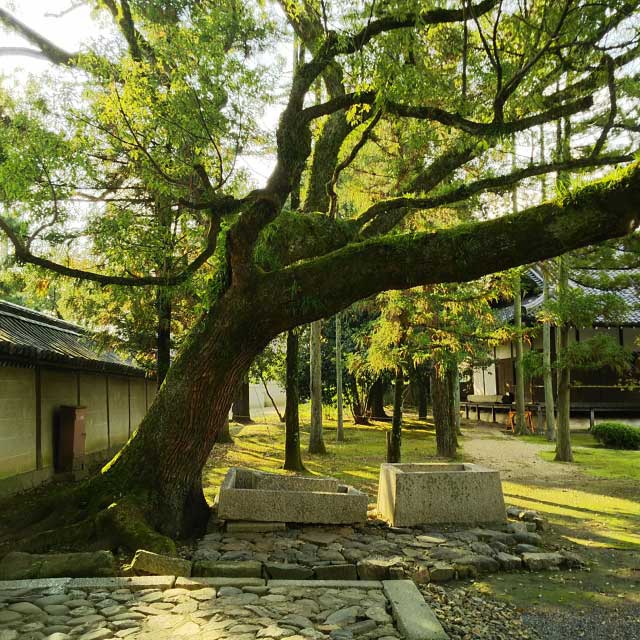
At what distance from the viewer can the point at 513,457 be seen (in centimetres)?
1574


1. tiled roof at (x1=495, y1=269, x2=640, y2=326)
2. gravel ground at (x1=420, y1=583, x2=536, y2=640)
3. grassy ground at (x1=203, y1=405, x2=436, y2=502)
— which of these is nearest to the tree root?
gravel ground at (x1=420, y1=583, x2=536, y2=640)

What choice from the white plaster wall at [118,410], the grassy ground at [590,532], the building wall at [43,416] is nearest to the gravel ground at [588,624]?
the grassy ground at [590,532]

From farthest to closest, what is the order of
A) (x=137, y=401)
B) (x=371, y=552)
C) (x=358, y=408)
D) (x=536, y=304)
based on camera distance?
(x=358, y=408)
(x=536, y=304)
(x=137, y=401)
(x=371, y=552)

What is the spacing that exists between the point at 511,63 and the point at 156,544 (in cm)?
700

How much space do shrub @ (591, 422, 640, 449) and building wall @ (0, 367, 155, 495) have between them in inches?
574

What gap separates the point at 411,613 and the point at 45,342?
8998 millimetres

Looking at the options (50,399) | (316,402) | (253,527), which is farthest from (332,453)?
(253,527)

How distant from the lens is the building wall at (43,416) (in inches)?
380

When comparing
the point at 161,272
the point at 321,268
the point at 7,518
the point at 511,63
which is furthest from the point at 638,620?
the point at 161,272

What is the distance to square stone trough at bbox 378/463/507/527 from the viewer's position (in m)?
7.78

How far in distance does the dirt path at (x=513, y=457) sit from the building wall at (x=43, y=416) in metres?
9.29

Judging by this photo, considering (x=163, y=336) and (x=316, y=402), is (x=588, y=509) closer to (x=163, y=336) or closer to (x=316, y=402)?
(x=316, y=402)

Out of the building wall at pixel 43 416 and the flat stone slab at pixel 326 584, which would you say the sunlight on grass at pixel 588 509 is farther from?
the building wall at pixel 43 416

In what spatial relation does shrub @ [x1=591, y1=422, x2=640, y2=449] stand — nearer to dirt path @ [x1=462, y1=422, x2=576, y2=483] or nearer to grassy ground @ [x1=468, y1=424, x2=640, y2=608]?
dirt path @ [x1=462, y1=422, x2=576, y2=483]
